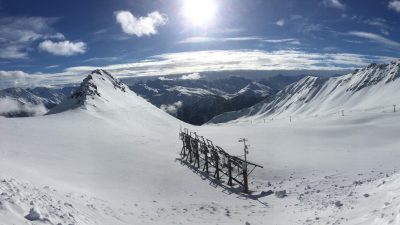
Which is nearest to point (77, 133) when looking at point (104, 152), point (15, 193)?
point (104, 152)

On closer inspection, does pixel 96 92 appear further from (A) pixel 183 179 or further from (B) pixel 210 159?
(A) pixel 183 179

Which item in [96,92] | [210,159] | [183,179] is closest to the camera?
[183,179]

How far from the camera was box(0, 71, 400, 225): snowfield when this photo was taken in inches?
782

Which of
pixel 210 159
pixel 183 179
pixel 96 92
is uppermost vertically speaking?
pixel 96 92

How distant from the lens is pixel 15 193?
59.8ft

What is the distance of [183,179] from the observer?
129 ft

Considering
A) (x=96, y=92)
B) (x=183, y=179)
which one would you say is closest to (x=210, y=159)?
(x=183, y=179)

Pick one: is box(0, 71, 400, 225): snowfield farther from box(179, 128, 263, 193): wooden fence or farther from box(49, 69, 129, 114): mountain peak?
box(49, 69, 129, 114): mountain peak

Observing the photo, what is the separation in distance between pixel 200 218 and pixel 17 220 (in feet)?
42.8

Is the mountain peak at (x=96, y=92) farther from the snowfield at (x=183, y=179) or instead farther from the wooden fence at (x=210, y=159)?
the wooden fence at (x=210, y=159)

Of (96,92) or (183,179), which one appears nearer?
(183,179)

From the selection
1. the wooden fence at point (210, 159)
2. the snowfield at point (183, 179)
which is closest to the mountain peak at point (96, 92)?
the snowfield at point (183, 179)

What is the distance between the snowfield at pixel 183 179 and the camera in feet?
65.2

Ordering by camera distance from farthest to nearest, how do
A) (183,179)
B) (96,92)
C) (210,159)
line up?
(96,92)
(210,159)
(183,179)
